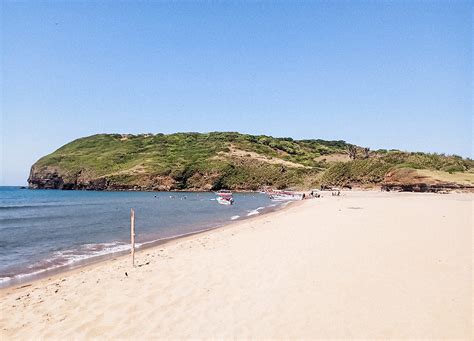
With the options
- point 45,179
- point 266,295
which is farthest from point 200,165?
point 266,295

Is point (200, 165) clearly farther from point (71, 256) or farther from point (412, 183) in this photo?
point (71, 256)


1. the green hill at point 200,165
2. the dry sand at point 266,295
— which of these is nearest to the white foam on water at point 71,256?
the dry sand at point 266,295

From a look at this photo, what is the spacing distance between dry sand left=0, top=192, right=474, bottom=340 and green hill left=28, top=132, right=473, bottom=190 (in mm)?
85658

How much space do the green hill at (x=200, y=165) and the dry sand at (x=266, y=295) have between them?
3372 inches

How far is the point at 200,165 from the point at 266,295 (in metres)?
129

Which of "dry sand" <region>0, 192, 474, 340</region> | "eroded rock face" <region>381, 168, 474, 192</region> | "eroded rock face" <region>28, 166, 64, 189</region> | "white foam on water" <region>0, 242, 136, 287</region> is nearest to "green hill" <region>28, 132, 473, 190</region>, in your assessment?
"eroded rock face" <region>28, 166, 64, 189</region>

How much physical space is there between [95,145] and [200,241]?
18195cm

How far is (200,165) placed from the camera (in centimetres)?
13712

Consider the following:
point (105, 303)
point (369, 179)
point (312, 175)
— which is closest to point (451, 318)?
point (105, 303)

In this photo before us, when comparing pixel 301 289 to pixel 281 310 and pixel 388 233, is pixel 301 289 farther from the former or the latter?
pixel 388 233

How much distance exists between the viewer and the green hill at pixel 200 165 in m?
124

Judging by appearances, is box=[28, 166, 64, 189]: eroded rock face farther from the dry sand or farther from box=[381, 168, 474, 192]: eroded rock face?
the dry sand

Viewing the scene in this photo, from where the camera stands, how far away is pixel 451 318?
23.2 feet

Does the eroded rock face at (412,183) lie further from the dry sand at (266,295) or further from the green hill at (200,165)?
the dry sand at (266,295)
